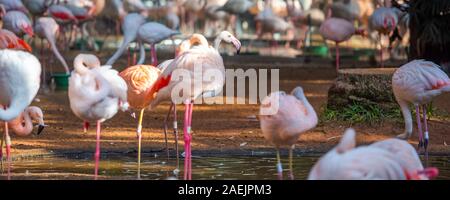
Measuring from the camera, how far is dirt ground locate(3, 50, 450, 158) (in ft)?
30.3

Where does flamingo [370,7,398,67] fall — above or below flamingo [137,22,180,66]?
above

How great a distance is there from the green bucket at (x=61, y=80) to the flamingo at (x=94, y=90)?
6.43 m

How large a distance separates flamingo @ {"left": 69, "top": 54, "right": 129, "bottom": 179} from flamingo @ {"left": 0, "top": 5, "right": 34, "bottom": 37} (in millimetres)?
6838

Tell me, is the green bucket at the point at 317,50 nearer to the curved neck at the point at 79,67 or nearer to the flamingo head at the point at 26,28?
the flamingo head at the point at 26,28

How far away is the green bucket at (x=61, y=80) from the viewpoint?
14.0m

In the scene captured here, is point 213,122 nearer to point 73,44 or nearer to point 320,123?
point 320,123

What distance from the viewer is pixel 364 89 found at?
1038 cm

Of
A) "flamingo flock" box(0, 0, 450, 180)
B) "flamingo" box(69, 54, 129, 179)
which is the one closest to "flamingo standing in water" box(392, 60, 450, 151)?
"flamingo flock" box(0, 0, 450, 180)

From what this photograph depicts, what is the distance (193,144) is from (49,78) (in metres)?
5.45

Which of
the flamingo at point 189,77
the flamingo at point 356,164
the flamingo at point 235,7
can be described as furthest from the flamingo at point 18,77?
the flamingo at point 235,7

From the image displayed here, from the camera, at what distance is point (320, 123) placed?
34.0 ft

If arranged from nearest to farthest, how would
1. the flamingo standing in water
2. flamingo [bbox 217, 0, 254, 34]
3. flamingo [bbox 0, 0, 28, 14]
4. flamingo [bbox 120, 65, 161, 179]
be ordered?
flamingo [bbox 120, 65, 161, 179] → the flamingo standing in water → flamingo [bbox 0, 0, 28, 14] → flamingo [bbox 217, 0, 254, 34]

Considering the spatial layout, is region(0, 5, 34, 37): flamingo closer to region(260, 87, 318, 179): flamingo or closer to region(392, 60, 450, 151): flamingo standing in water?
region(392, 60, 450, 151): flamingo standing in water
